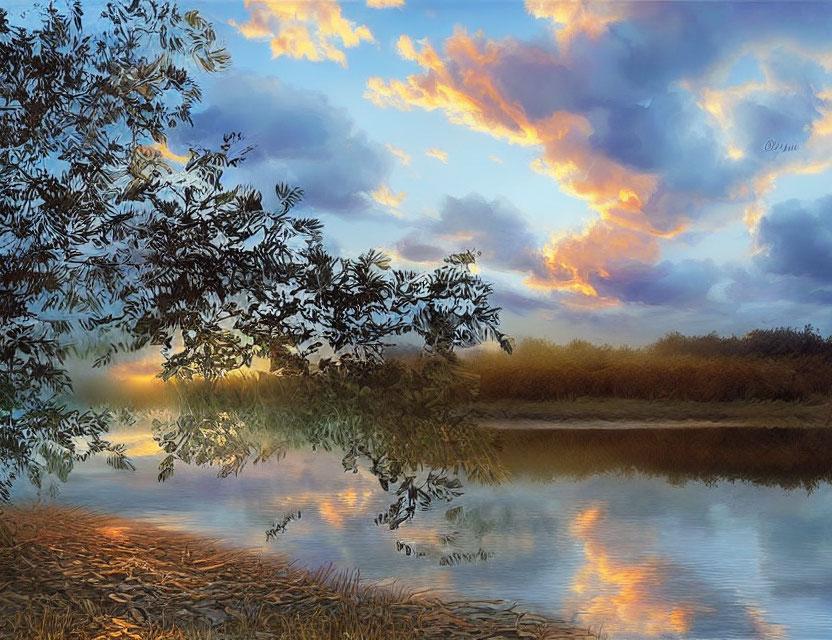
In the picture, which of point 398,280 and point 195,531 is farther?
point 195,531

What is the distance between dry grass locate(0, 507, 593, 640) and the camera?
3572 mm

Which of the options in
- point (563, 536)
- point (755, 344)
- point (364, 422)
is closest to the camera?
point (364, 422)

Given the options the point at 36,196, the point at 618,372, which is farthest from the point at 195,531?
the point at 618,372

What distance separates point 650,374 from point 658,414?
0.44 metres

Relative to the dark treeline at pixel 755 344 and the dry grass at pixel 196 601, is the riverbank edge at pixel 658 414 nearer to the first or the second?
the dark treeline at pixel 755 344

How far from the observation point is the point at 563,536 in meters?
4.89

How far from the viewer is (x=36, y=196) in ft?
14.0

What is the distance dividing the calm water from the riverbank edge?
1169 millimetres

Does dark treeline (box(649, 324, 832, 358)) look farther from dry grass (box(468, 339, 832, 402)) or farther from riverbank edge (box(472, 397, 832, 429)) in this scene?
riverbank edge (box(472, 397, 832, 429))

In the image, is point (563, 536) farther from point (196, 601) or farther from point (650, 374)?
point (650, 374)

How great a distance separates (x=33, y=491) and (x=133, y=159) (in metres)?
2.49

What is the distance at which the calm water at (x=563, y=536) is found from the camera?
406 centimetres

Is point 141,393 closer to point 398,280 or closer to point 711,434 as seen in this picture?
point 398,280

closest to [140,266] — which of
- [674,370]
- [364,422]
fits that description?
[364,422]
